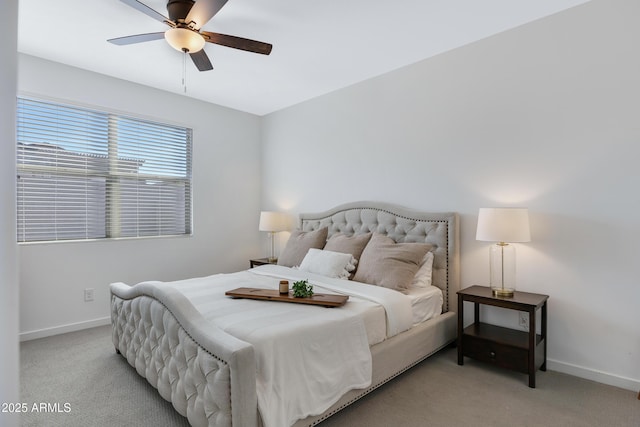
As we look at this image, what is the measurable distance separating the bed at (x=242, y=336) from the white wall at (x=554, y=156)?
9.8 inches

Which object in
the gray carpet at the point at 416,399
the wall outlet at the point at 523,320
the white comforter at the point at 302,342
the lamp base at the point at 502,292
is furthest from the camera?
the wall outlet at the point at 523,320

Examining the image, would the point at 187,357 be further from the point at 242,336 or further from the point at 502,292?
the point at 502,292

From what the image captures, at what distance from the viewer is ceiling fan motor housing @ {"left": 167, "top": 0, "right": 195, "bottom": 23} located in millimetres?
2205

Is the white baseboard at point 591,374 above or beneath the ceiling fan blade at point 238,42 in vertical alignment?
beneath

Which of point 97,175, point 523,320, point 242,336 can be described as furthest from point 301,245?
point 97,175

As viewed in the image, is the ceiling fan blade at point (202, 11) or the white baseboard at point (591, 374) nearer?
the ceiling fan blade at point (202, 11)

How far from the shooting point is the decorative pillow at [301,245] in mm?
3715

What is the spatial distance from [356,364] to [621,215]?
81.8 inches

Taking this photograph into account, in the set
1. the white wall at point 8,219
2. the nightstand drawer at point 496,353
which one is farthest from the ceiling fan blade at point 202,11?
the nightstand drawer at point 496,353

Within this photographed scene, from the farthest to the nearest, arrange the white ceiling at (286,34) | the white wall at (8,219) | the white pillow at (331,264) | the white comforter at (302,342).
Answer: the white pillow at (331,264) → the white ceiling at (286,34) → the white comforter at (302,342) → the white wall at (8,219)

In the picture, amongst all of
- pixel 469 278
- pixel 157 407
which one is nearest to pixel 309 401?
pixel 157 407

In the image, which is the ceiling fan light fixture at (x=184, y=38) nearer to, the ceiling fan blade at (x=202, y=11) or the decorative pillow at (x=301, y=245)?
the ceiling fan blade at (x=202, y=11)

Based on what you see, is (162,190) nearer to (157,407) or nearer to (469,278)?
(157,407)

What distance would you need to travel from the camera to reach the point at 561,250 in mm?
2566
